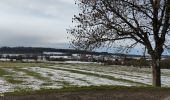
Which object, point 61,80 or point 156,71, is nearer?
point 156,71

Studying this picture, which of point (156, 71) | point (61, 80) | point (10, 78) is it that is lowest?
point (61, 80)

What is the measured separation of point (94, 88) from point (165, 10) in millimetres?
6604

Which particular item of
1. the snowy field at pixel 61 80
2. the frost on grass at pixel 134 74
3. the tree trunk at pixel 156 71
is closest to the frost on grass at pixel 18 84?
the snowy field at pixel 61 80

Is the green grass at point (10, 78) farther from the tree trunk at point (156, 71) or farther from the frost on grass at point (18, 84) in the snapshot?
the tree trunk at point (156, 71)

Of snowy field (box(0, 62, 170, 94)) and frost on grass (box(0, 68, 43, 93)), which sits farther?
snowy field (box(0, 62, 170, 94))

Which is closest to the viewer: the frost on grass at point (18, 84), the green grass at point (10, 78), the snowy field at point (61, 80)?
the frost on grass at point (18, 84)

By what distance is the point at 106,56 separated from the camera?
1134 inches

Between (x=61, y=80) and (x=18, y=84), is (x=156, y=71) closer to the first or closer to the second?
(x=18, y=84)

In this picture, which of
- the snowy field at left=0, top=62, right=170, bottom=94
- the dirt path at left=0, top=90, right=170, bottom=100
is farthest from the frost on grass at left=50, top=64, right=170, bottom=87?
the dirt path at left=0, top=90, right=170, bottom=100

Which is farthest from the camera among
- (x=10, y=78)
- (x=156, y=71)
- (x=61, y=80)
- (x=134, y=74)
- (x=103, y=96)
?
(x=134, y=74)

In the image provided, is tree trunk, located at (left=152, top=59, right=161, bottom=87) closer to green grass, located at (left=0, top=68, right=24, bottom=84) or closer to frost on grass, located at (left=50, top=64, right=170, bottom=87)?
frost on grass, located at (left=50, top=64, right=170, bottom=87)

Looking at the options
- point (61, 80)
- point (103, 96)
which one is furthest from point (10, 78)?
point (103, 96)

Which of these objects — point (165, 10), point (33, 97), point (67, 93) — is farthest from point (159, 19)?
point (33, 97)

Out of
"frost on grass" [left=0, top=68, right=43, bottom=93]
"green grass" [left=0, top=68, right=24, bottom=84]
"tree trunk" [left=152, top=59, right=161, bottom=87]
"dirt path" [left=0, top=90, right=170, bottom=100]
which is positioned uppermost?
"tree trunk" [left=152, top=59, right=161, bottom=87]
